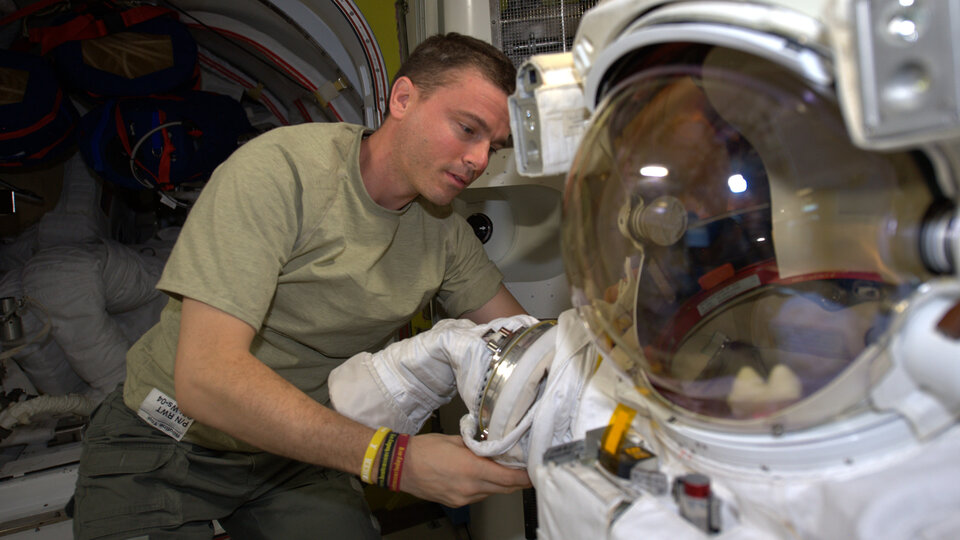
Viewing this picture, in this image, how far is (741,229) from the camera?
3.26ft

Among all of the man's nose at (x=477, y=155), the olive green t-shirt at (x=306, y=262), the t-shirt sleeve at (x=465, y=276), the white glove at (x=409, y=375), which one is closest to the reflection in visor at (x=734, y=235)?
the white glove at (x=409, y=375)

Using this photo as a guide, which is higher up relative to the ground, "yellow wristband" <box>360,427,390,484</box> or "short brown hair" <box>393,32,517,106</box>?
"short brown hair" <box>393,32,517,106</box>

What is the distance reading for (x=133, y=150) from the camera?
3074 mm

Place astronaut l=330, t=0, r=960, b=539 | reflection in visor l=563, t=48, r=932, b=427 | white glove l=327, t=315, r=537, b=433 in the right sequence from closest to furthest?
astronaut l=330, t=0, r=960, b=539 < reflection in visor l=563, t=48, r=932, b=427 < white glove l=327, t=315, r=537, b=433

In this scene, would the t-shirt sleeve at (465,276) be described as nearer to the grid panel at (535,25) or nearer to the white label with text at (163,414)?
the grid panel at (535,25)

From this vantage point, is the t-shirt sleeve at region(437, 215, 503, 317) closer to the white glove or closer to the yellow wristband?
the white glove

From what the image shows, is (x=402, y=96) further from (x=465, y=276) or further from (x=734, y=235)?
(x=734, y=235)

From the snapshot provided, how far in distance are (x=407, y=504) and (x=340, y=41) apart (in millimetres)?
1977

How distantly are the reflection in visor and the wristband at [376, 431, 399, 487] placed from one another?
0.45 metres

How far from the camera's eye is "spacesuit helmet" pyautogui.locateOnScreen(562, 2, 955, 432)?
1.90 ft

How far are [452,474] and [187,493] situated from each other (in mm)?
1006

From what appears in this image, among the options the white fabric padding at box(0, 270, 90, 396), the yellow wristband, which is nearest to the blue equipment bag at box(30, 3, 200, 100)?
the white fabric padding at box(0, 270, 90, 396)

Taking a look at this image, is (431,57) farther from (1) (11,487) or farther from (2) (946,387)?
(1) (11,487)

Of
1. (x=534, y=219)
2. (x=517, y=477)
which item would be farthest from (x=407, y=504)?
(x=517, y=477)
